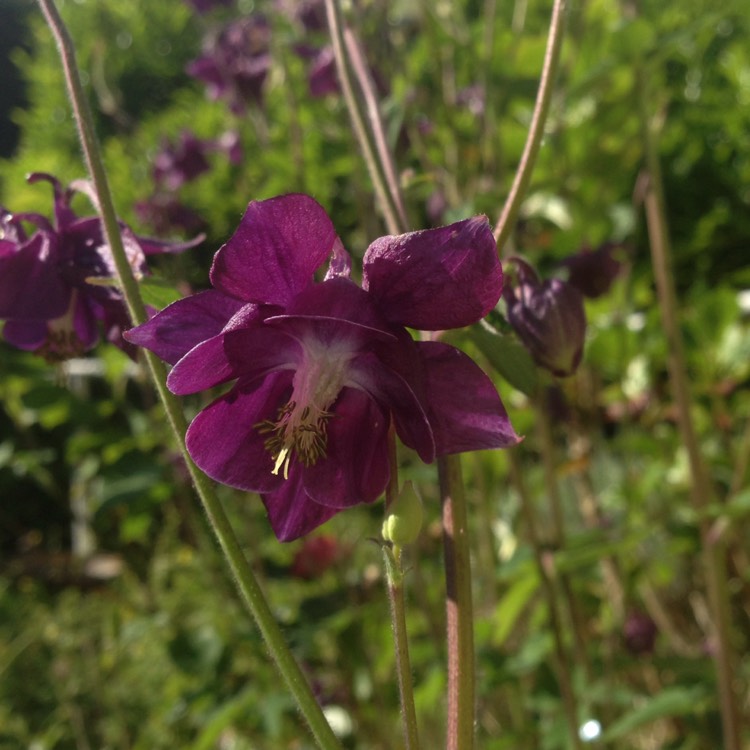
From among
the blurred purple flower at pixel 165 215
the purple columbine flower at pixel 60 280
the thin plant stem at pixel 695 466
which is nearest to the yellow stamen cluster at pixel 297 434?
the purple columbine flower at pixel 60 280

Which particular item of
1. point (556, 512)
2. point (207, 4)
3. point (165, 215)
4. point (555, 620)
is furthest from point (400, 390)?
point (207, 4)

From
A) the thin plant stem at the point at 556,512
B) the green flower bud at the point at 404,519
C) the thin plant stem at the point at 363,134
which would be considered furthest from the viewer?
the thin plant stem at the point at 556,512

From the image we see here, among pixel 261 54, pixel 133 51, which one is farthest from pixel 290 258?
pixel 133 51

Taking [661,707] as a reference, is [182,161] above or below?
above

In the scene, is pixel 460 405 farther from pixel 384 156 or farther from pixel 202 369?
pixel 384 156

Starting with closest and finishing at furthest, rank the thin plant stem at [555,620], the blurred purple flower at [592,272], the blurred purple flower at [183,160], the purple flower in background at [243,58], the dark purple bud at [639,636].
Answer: the thin plant stem at [555,620] < the blurred purple flower at [592,272] < the dark purple bud at [639,636] < the purple flower in background at [243,58] < the blurred purple flower at [183,160]

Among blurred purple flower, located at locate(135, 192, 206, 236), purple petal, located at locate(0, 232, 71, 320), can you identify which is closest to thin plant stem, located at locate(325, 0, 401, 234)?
purple petal, located at locate(0, 232, 71, 320)

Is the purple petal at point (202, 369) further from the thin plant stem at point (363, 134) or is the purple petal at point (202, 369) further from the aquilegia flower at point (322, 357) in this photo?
the thin plant stem at point (363, 134)
